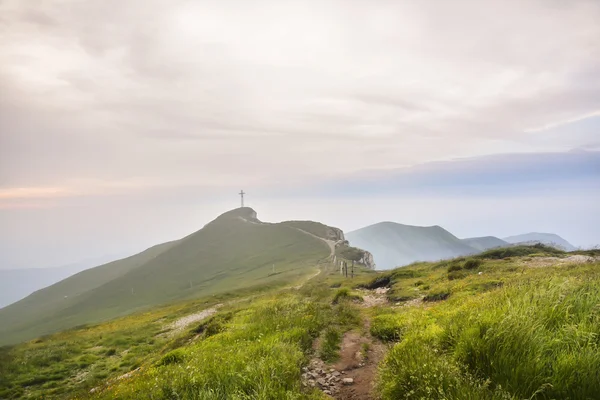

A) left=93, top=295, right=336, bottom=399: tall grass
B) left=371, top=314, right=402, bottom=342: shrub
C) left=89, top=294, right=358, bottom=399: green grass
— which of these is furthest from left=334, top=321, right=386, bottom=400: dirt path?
left=93, top=295, right=336, bottom=399: tall grass

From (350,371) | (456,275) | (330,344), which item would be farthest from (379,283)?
(350,371)

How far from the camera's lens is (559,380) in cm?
543

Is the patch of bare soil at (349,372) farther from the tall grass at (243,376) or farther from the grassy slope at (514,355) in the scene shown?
the grassy slope at (514,355)

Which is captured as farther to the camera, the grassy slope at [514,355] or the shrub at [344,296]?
the shrub at [344,296]

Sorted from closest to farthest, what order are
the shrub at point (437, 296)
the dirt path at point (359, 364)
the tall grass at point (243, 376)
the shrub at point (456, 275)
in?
1. the tall grass at point (243, 376)
2. the dirt path at point (359, 364)
3. the shrub at point (437, 296)
4. the shrub at point (456, 275)

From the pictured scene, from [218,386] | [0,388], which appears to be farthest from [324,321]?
[0,388]

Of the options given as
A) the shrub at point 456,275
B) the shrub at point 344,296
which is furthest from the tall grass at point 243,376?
the shrub at point 456,275

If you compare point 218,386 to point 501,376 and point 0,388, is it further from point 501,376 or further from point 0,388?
point 0,388

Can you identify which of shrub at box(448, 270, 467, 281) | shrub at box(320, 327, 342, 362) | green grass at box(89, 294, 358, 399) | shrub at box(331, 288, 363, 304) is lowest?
shrub at box(331, 288, 363, 304)

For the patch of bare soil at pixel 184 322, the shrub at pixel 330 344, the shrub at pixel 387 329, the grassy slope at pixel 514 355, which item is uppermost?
the grassy slope at pixel 514 355

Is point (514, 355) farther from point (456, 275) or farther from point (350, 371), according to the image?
point (456, 275)

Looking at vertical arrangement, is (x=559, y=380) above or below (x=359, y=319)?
above

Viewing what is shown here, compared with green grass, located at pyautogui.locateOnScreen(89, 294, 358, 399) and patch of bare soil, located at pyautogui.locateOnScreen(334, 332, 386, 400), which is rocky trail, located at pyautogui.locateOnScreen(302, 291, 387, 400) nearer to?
patch of bare soil, located at pyautogui.locateOnScreen(334, 332, 386, 400)

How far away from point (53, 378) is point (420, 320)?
32325mm
